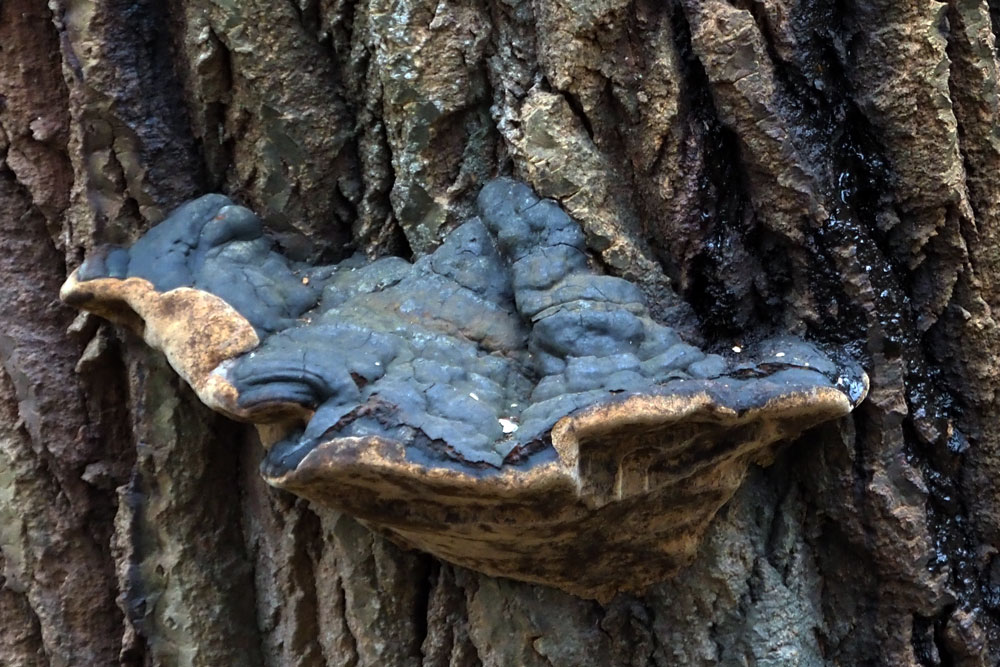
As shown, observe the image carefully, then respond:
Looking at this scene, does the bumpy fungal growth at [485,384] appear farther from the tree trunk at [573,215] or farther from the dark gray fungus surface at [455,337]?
the tree trunk at [573,215]

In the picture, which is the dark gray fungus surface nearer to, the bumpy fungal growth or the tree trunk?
the bumpy fungal growth

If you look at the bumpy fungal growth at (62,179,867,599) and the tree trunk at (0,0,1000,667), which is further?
the tree trunk at (0,0,1000,667)

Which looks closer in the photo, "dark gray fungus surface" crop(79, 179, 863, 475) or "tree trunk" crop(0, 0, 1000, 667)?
"dark gray fungus surface" crop(79, 179, 863, 475)

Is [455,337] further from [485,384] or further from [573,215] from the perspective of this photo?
[573,215]

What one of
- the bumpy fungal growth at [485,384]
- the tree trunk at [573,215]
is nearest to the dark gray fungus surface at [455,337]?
the bumpy fungal growth at [485,384]

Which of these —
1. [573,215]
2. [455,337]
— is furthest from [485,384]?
[573,215]

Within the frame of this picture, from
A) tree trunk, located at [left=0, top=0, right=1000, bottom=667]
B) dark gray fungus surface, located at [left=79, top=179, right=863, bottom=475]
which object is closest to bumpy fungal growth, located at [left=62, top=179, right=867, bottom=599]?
dark gray fungus surface, located at [left=79, top=179, right=863, bottom=475]
